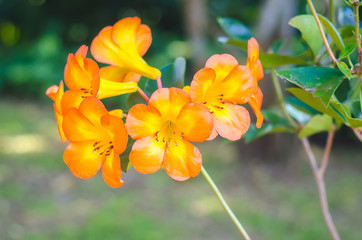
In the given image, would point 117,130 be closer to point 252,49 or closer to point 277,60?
→ point 252,49

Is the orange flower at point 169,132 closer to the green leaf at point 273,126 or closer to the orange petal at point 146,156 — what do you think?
the orange petal at point 146,156

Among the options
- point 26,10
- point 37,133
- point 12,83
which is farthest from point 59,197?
point 26,10

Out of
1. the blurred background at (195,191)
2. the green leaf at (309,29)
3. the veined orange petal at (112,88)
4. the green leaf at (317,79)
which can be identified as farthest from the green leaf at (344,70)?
the blurred background at (195,191)

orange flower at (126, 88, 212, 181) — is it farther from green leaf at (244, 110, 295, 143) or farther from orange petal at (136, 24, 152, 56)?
green leaf at (244, 110, 295, 143)

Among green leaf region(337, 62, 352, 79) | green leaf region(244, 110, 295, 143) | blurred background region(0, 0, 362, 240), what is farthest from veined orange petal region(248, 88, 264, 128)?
blurred background region(0, 0, 362, 240)

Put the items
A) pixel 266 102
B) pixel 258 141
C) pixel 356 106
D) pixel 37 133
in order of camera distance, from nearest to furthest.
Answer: pixel 356 106
pixel 266 102
pixel 258 141
pixel 37 133

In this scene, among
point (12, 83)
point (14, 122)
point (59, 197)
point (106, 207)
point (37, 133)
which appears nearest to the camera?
point (106, 207)

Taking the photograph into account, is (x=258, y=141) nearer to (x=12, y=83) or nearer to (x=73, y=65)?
(x=73, y=65)
